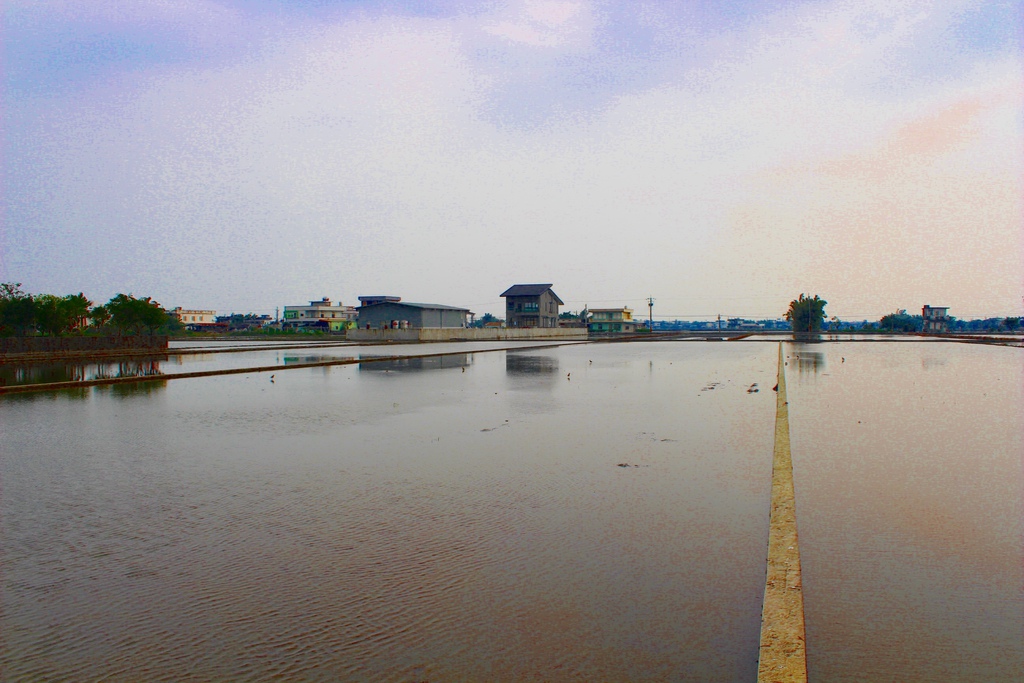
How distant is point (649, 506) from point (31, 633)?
→ 5558mm

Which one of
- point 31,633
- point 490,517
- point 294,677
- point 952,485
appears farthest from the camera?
point 952,485

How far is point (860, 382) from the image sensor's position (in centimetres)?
2278

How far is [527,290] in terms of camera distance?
328 ft

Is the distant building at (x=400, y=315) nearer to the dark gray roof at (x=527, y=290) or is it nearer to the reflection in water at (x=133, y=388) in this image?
the dark gray roof at (x=527, y=290)

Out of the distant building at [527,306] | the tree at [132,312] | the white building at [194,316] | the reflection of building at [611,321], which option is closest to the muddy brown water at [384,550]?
the tree at [132,312]

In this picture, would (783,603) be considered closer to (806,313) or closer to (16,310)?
(16,310)

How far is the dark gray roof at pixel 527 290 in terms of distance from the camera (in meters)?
98.9

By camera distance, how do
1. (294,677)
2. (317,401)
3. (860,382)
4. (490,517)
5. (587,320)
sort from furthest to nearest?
(587,320), (860,382), (317,401), (490,517), (294,677)

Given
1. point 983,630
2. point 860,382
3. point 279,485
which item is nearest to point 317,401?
point 279,485

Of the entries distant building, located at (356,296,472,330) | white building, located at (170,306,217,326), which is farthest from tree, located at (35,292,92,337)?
white building, located at (170,306,217,326)

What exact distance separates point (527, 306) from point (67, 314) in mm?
59470

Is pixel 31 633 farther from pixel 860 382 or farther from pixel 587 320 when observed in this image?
pixel 587 320

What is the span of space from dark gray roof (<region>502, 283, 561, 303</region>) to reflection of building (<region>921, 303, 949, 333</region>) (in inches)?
3561

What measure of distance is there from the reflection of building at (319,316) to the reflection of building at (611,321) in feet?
163
